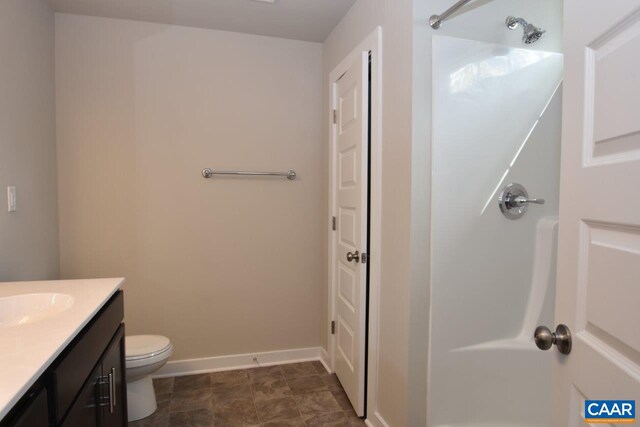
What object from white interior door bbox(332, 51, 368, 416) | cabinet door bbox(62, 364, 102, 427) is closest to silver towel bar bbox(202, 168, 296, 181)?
white interior door bbox(332, 51, 368, 416)

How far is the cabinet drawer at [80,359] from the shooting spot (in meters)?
0.89

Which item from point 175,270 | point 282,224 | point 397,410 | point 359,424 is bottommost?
point 359,424

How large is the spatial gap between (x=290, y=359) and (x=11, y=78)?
7.65 feet

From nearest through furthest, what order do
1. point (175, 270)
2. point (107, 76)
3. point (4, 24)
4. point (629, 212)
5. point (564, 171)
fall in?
point (629, 212), point (564, 171), point (4, 24), point (107, 76), point (175, 270)

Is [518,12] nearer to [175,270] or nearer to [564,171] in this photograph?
[564,171]

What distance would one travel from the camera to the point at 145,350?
2.05 meters

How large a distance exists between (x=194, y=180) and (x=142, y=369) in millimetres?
1185

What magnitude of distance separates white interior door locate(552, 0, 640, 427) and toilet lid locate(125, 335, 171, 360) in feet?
6.18

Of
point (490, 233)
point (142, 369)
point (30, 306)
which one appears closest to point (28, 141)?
point (30, 306)

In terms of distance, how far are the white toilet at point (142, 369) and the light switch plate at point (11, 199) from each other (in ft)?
2.94

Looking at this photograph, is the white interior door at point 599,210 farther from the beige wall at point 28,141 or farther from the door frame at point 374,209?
the beige wall at point 28,141

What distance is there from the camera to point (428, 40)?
1.57 meters

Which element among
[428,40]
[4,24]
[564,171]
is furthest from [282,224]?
[564,171]

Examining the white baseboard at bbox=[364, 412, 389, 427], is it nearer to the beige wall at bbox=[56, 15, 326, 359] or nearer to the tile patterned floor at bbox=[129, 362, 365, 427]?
the tile patterned floor at bbox=[129, 362, 365, 427]
